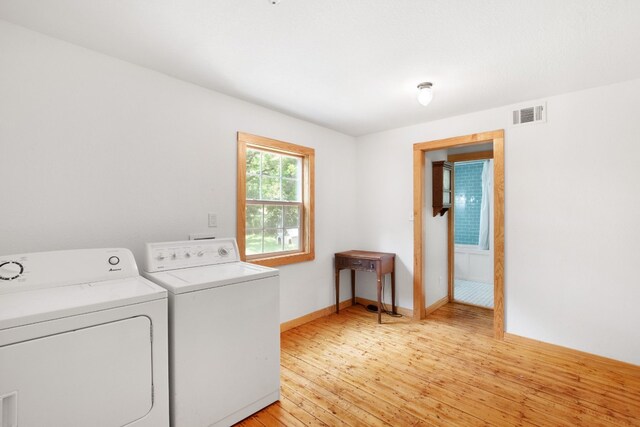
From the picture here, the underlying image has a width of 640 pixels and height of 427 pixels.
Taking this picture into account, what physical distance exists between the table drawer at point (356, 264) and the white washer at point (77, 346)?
2.38 meters

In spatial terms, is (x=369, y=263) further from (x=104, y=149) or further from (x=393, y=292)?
(x=104, y=149)

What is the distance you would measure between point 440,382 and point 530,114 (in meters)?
2.54

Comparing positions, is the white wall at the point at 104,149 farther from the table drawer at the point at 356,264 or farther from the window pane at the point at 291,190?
the table drawer at the point at 356,264

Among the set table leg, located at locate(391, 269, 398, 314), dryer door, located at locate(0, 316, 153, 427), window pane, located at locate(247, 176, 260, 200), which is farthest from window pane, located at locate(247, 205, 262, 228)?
table leg, located at locate(391, 269, 398, 314)

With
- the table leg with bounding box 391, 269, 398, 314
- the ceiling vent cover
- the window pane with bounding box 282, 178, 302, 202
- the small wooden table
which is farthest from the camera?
the table leg with bounding box 391, 269, 398, 314

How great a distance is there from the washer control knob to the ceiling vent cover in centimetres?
393

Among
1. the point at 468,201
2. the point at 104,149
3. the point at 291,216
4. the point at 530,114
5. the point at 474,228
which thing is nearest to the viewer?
the point at 104,149

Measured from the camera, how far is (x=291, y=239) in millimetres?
3449

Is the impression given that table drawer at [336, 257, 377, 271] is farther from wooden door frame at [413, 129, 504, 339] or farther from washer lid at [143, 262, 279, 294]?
washer lid at [143, 262, 279, 294]

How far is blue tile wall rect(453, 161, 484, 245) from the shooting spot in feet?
19.0

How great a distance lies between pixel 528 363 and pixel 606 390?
49cm

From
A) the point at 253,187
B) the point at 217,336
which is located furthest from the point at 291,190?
the point at 217,336

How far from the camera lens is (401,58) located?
6.88 feet

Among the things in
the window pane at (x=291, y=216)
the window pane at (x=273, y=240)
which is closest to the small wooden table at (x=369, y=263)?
the window pane at (x=291, y=216)
